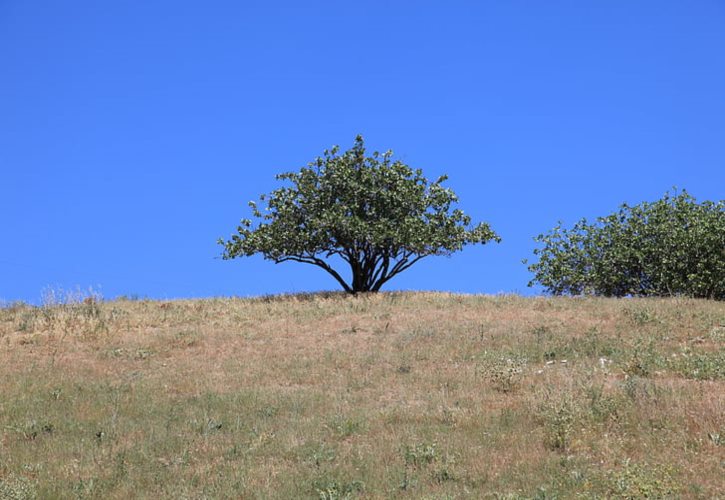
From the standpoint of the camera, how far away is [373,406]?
14.3m

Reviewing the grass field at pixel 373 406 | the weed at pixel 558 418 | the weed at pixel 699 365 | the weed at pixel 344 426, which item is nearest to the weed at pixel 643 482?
the grass field at pixel 373 406

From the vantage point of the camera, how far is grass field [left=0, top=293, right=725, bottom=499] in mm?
10391

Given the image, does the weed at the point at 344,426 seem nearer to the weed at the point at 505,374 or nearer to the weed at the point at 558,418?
the weed at the point at 558,418

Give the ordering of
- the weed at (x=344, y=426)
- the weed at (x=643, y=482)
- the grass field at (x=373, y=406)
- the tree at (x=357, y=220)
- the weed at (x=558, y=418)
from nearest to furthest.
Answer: the weed at (x=643, y=482)
the grass field at (x=373, y=406)
the weed at (x=558, y=418)
the weed at (x=344, y=426)
the tree at (x=357, y=220)

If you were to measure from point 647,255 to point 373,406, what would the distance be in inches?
1122

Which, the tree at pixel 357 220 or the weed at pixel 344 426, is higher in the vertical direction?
the tree at pixel 357 220

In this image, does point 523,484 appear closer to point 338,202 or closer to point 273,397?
point 273,397

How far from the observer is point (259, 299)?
3312 cm

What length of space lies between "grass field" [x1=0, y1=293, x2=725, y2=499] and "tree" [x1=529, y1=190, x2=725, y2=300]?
1198cm

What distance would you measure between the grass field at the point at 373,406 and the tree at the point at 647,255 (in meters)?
12.0

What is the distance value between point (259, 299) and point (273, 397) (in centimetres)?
1798

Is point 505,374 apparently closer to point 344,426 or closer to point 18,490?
point 344,426

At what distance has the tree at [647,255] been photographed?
36.4 metres

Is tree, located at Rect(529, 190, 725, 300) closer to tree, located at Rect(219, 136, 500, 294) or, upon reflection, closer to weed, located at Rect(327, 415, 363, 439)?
tree, located at Rect(219, 136, 500, 294)
